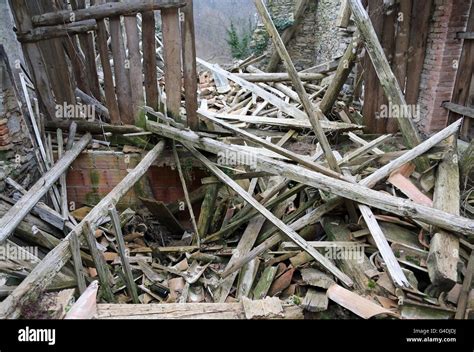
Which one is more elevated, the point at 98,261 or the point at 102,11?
the point at 102,11

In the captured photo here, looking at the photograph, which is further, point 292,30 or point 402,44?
point 292,30

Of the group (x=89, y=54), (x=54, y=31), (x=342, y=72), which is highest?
(x=54, y=31)

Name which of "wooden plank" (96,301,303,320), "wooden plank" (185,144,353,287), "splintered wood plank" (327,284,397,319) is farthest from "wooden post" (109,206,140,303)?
"splintered wood plank" (327,284,397,319)

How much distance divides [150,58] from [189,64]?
1.62 ft

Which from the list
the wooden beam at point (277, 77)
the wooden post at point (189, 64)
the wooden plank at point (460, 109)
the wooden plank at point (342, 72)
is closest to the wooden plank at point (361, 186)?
the wooden post at point (189, 64)

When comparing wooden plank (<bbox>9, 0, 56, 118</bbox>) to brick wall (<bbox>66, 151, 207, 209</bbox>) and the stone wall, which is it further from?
the stone wall

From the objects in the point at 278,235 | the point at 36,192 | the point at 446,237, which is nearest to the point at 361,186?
the point at 446,237

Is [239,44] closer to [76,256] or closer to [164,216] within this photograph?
[164,216]

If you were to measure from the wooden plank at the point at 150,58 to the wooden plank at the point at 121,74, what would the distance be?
25cm

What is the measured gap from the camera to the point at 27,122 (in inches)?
170

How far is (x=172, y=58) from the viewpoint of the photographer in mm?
4422

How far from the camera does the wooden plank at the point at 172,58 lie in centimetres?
422

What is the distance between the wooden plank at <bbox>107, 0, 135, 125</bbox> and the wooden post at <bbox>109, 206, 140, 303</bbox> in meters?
1.94

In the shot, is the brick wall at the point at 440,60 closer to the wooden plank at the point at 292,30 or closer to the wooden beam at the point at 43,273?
the wooden beam at the point at 43,273
